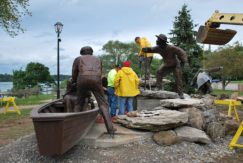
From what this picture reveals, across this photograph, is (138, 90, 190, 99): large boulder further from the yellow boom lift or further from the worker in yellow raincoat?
the yellow boom lift

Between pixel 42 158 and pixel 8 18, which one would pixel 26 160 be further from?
pixel 8 18

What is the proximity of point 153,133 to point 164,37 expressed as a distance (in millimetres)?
3115

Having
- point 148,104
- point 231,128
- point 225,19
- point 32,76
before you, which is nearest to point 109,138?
point 148,104

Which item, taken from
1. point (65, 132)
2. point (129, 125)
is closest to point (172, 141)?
point (129, 125)

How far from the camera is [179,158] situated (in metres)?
3.67

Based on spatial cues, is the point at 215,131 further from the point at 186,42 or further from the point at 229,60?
the point at 229,60

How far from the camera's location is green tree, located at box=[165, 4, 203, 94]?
49.5ft

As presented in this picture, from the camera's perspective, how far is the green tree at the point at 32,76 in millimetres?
33562

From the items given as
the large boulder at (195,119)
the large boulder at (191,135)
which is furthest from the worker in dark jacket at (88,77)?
the large boulder at (195,119)

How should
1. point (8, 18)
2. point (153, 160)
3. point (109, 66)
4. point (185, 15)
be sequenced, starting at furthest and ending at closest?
point (109, 66), point (185, 15), point (8, 18), point (153, 160)

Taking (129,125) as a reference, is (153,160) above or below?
below

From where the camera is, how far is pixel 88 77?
381cm

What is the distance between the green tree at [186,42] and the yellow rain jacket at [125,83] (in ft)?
33.7

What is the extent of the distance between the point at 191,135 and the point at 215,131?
3.34ft
